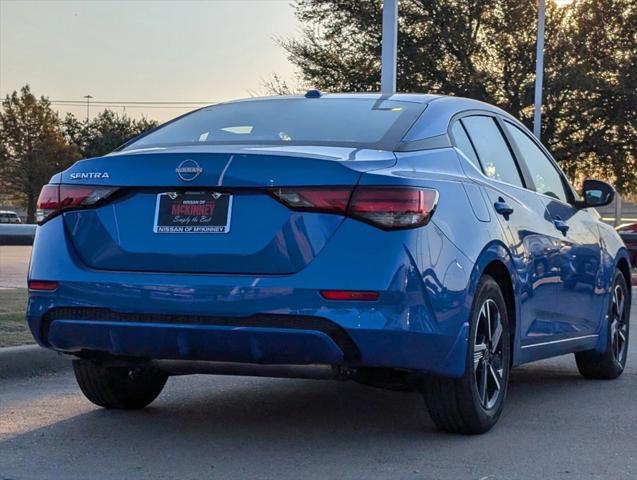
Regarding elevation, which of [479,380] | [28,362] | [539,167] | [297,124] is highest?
[297,124]

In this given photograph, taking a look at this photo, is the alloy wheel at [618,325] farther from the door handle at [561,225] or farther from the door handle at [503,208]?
the door handle at [503,208]

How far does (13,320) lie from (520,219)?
4.54m

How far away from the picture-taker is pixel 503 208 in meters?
6.19

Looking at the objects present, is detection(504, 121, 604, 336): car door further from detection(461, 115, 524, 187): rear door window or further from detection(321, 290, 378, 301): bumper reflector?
detection(321, 290, 378, 301): bumper reflector

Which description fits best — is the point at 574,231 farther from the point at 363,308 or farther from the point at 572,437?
the point at 363,308

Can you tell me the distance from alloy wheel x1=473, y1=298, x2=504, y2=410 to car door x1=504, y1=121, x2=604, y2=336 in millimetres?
1050

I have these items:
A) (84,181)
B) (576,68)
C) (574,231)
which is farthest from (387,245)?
(576,68)

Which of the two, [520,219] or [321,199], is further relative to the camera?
[520,219]

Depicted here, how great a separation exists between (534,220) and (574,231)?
2.74 feet

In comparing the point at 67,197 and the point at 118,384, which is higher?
the point at 67,197

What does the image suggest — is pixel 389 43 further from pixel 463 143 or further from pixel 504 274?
pixel 504 274

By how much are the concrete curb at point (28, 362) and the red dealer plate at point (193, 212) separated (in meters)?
2.78

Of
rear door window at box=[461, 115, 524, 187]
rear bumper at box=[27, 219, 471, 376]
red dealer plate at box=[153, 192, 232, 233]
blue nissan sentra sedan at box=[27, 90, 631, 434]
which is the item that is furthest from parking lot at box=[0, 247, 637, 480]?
rear door window at box=[461, 115, 524, 187]

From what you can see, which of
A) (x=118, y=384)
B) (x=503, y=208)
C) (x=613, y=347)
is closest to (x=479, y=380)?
(x=503, y=208)
